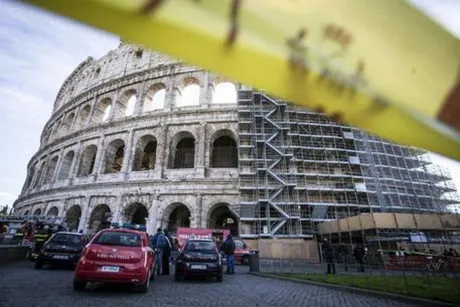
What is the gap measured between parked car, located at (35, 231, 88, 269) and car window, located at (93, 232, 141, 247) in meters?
5.29

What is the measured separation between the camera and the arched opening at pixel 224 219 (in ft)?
66.7

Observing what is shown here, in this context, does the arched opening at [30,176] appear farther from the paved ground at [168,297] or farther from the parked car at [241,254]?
the paved ground at [168,297]

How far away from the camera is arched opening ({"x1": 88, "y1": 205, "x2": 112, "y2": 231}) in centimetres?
2011

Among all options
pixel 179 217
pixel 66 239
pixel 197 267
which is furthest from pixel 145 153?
pixel 197 267

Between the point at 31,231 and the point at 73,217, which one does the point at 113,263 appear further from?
the point at 73,217

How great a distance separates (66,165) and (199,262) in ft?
70.4

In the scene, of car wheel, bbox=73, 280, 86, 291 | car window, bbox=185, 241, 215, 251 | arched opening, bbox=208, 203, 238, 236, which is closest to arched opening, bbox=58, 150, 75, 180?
arched opening, bbox=208, 203, 238, 236

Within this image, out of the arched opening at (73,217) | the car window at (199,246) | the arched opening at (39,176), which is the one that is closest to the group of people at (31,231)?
the arched opening at (73,217)

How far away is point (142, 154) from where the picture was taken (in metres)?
21.6

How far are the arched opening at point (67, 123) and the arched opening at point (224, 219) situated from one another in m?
18.6

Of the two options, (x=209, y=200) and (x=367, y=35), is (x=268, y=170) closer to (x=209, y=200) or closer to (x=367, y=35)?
(x=209, y=200)

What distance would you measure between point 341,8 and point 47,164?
104 ft

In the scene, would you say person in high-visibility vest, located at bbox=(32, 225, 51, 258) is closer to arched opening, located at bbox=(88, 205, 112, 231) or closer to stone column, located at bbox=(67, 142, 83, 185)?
arched opening, located at bbox=(88, 205, 112, 231)

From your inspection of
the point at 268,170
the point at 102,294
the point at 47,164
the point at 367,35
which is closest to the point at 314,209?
the point at 268,170
